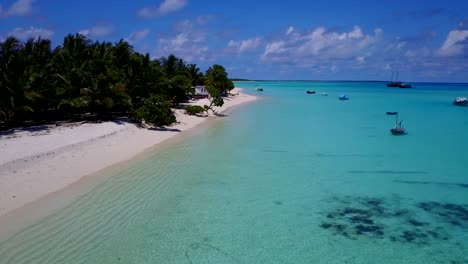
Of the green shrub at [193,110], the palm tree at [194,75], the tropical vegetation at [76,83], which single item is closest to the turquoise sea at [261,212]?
the tropical vegetation at [76,83]

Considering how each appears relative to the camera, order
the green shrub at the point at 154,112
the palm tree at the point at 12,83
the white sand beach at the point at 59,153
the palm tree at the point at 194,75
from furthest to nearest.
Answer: the palm tree at the point at 194,75 < the green shrub at the point at 154,112 < the palm tree at the point at 12,83 < the white sand beach at the point at 59,153

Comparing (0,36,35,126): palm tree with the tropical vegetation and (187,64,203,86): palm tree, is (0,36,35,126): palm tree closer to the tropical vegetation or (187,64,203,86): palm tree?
the tropical vegetation

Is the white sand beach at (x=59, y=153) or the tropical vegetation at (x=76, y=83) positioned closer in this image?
the white sand beach at (x=59, y=153)

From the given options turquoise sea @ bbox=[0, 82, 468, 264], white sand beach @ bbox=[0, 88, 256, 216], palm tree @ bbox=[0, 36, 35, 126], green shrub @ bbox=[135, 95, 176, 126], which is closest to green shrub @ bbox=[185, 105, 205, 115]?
green shrub @ bbox=[135, 95, 176, 126]

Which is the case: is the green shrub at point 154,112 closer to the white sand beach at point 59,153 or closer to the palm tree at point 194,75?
the white sand beach at point 59,153

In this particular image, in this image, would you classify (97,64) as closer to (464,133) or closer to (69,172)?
(69,172)

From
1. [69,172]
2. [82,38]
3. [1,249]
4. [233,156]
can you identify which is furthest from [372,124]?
[1,249]
